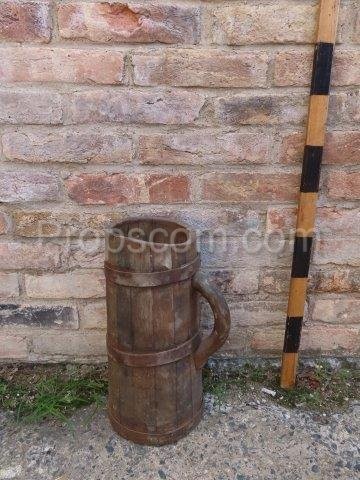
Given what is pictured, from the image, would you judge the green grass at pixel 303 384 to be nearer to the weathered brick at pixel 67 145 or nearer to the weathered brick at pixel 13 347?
the weathered brick at pixel 13 347

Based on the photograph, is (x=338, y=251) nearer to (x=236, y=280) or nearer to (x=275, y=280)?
(x=275, y=280)

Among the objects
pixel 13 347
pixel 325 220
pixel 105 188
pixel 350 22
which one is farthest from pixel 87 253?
pixel 350 22

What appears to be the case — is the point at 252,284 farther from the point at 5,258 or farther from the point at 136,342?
the point at 5,258

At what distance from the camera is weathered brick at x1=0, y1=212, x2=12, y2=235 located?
1.57 m

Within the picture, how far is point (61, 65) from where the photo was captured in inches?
55.4

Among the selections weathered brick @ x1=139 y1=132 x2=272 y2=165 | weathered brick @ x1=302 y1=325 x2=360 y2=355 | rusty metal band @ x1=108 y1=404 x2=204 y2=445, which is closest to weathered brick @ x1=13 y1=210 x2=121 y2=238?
weathered brick @ x1=139 y1=132 x2=272 y2=165

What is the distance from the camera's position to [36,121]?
1.46 meters

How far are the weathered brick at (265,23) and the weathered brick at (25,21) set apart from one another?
20.2 inches

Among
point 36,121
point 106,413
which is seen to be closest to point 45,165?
point 36,121

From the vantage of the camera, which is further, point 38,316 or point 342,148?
point 38,316

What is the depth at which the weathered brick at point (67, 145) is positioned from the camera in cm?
148

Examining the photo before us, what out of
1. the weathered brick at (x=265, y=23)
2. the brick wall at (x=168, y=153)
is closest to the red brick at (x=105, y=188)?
the brick wall at (x=168, y=153)

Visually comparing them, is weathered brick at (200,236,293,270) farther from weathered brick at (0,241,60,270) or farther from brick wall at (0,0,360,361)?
weathered brick at (0,241,60,270)

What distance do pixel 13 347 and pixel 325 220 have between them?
126cm
